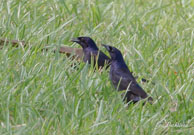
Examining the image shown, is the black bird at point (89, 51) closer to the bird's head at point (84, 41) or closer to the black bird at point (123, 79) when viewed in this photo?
the bird's head at point (84, 41)

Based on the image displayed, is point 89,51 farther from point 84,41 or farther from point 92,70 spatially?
point 92,70

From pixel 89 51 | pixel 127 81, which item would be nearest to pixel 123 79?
pixel 127 81

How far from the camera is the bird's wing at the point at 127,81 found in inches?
209

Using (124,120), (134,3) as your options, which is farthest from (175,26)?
(124,120)

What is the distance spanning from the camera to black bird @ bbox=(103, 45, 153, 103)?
17.4 ft

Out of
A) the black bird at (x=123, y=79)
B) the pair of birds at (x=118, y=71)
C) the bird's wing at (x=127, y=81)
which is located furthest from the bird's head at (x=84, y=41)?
the bird's wing at (x=127, y=81)

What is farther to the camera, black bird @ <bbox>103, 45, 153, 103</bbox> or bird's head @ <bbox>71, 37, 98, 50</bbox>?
bird's head @ <bbox>71, 37, 98, 50</bbox>

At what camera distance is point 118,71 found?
5.73 metres

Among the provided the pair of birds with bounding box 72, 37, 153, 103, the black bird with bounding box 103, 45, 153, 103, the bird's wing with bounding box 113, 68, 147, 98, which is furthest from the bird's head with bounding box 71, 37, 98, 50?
the bird's wing with bounding box 113, 68, 147, 98

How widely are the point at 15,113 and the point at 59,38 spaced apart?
230cm

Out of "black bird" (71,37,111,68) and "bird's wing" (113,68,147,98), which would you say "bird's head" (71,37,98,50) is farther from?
"bird's wing" (113,68,147,98)

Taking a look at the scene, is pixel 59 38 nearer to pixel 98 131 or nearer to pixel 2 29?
pixel 2 29

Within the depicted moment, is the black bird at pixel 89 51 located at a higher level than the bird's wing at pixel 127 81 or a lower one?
higher

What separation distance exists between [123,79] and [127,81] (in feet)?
0.21
